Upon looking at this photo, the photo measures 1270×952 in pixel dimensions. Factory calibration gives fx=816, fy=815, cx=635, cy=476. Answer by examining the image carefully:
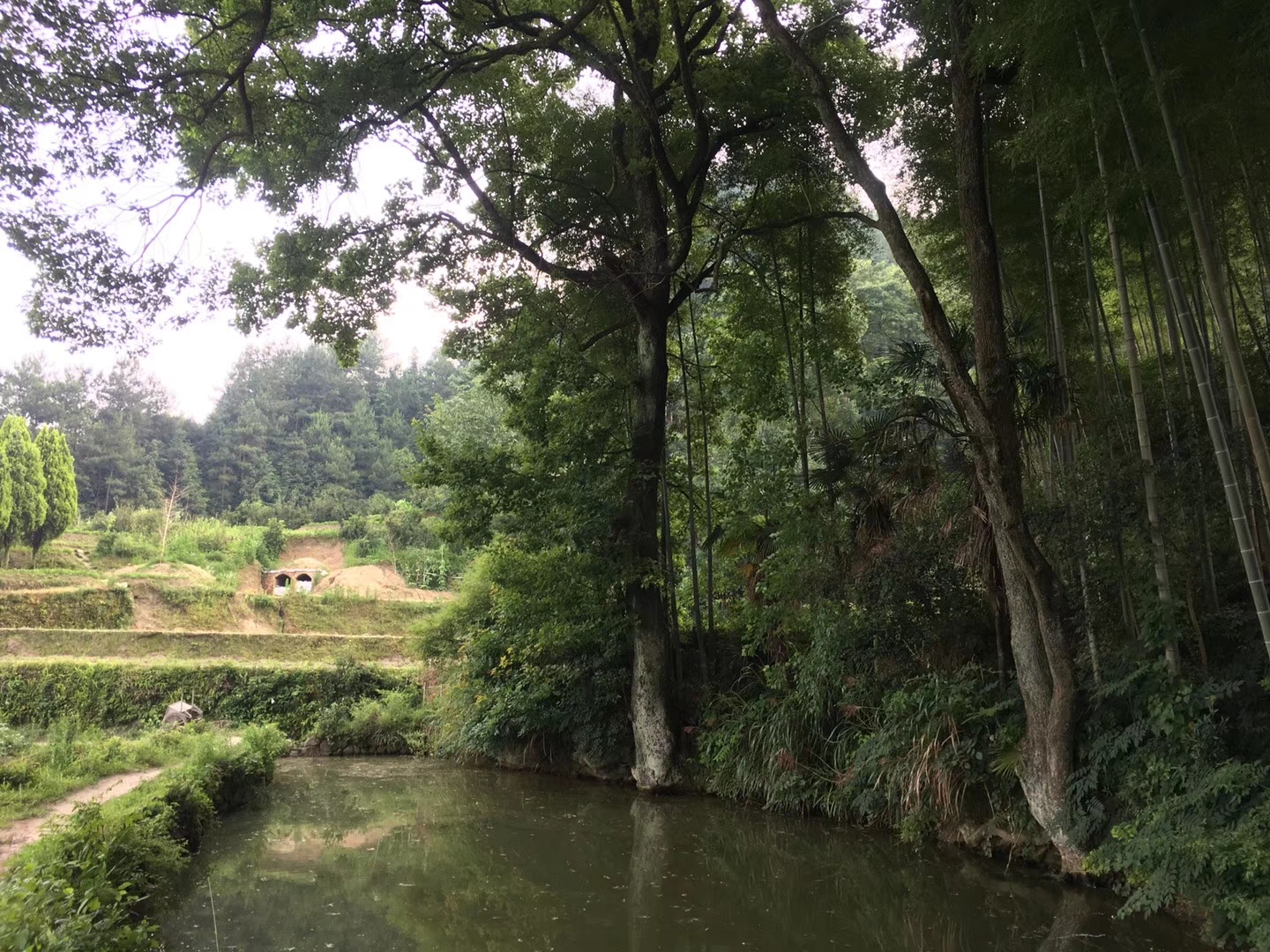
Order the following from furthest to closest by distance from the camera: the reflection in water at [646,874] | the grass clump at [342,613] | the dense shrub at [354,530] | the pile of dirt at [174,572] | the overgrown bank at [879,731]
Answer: the dense shrub at [354,530]
the pile of dirt at [174,572]
the grass clump at [342,613]
the reflection in water at [646,874]
the overgrown bank at [879,731]

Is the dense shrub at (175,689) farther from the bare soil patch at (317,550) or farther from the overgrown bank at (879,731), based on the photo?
the bare soil patch at (317,550)

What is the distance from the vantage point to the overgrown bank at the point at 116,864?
3.75 meters

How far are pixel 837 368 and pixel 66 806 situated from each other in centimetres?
945

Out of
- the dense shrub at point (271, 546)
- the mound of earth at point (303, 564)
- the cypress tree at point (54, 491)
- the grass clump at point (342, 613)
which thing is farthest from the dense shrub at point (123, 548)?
the grass clump at point (342, 613)

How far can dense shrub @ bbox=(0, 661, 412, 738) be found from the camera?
16062 mm

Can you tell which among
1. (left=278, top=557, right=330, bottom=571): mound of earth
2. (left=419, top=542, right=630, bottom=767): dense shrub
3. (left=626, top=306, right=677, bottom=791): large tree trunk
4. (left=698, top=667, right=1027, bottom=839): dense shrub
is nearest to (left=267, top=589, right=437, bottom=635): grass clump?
(left=278, top=557, right=330, bottom=571): mound of earth

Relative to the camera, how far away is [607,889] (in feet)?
20.6

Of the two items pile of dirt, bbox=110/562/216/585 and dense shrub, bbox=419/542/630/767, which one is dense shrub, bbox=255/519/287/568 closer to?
pile of dirt, bbox=110/562/216/585

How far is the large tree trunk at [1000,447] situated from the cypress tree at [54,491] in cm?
3008

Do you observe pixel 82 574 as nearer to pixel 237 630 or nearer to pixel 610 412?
pixel 237 630

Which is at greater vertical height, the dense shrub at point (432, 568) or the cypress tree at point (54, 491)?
the cypress tree at point (54, 491)

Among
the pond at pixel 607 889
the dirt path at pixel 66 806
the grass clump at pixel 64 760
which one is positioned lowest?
the pond at pixel 607 889

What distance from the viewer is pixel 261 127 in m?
8.82

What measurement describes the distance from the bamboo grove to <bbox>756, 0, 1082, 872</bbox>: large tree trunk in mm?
32
